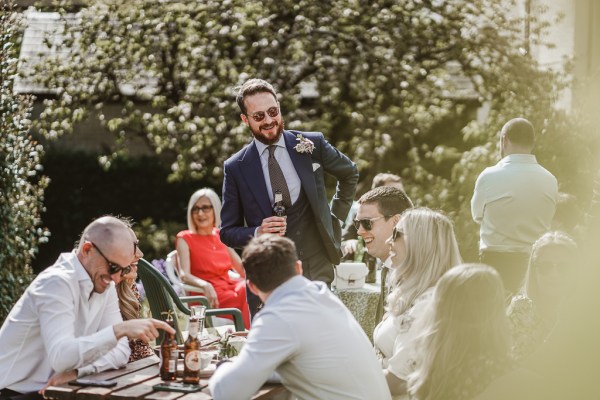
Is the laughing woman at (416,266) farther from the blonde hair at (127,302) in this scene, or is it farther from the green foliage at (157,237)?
the green foliage at (157,237)

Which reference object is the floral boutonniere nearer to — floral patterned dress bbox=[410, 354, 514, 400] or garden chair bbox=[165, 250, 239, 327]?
floral patterned dress bbox=[410, 354, 514, 400]

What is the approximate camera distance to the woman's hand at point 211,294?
7719 mm

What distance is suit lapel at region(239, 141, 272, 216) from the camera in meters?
5.27

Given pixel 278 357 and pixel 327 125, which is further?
pixel 327 125

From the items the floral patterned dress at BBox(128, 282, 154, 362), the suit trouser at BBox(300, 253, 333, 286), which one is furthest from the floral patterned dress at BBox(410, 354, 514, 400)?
the suit trouser at BBox(300, 253, 333, 286)

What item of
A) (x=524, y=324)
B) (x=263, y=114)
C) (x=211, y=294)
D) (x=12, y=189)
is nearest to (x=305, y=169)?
(x=263, y=114)

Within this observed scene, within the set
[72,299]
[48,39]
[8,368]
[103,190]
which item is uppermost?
[48,39]

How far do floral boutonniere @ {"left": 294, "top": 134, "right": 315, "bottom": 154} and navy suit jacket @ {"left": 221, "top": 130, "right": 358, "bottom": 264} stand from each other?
0.02 meters

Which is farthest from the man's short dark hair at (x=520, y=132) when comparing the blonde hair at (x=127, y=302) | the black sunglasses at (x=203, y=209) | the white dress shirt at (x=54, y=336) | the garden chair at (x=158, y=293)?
the white dress shirt at (x=54, y=336)

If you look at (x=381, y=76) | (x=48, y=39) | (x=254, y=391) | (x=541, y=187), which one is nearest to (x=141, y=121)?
(x=48, y=39)

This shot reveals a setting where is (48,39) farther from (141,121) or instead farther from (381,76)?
(381,76)

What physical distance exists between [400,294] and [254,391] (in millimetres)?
977

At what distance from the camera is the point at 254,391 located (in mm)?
3373

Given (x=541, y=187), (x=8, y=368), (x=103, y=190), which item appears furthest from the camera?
(x=103, y=190)
